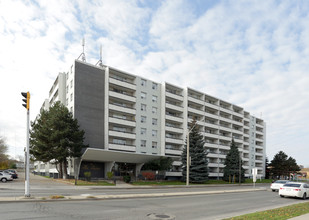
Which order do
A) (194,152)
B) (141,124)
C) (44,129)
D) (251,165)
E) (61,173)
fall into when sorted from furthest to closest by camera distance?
1. (251,165)
2. (141,124)
3. (194,152)
4. (61,173)
5. (44,129)

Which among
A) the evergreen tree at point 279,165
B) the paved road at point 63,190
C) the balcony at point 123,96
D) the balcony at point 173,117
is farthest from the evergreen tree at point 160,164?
the evergreen tree at point 279,165

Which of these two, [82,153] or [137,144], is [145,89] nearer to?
[137,144]

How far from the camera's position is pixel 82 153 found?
131 ft

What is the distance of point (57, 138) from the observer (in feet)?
120

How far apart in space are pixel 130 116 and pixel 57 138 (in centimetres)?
1614

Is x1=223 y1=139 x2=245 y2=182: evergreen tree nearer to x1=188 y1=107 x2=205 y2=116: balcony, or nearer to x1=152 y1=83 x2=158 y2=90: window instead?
x1=188 y1=107 x2=205 y2=116: balcony

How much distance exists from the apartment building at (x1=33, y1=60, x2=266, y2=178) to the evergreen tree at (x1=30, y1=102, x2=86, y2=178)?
258 cm

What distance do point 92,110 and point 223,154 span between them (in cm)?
4163

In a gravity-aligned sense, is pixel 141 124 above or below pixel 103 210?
above

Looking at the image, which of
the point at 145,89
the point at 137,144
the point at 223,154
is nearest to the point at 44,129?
the point at 137,144

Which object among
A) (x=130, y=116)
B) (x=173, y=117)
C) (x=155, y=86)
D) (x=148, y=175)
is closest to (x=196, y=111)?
(x=173, y=117)

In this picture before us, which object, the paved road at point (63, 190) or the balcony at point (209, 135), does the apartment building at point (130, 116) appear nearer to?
the balcony at point (209, 135)

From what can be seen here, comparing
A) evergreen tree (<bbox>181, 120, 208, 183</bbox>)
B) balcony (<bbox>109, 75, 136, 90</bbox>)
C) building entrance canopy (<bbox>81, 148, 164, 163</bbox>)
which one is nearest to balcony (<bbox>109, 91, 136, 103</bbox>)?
balcony (<bbox>109, 75, 136, 90</bbox>)

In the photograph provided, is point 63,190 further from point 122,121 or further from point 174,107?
point 174,107
